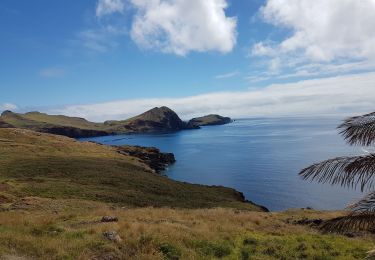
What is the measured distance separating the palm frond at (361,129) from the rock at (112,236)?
11.1 meters

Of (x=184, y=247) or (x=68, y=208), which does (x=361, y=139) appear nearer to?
(x=184, y=247)

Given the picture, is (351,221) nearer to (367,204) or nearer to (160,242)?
(367,204)

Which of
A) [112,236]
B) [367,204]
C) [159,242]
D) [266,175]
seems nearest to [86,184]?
[112,236]

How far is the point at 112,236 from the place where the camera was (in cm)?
1814

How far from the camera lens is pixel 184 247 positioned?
1781 cm

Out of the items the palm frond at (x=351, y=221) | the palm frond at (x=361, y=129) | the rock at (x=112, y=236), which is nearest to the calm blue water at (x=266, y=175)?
the rock at (x=112, y=236)

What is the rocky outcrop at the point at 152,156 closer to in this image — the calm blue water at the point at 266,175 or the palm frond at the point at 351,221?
the calm blue water at the point at 266,175

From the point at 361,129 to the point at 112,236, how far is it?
466 inches

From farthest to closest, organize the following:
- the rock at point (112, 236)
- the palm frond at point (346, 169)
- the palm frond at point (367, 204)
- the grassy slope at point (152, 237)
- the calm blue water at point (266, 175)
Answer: the calm blue water at point (266, 175) → the rock at point (112, 236) → the grassy slope at point (152, 237) → the palm frond at point (367, 204) → the palm frond at point (346, 169)

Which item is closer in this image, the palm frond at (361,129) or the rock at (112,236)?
the palm frond at (361,129)

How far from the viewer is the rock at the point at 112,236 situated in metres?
17.9

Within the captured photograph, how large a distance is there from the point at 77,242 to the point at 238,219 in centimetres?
1456

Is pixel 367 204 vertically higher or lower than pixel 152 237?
higher

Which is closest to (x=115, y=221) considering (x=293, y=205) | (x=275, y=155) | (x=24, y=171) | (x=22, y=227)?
(x=22, y=227)
